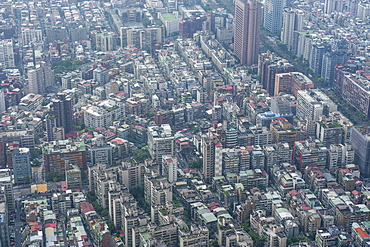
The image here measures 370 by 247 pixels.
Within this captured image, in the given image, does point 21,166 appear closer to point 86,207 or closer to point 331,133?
point 86,207

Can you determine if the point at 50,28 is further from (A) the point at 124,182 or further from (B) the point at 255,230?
(B) the point at 255,230

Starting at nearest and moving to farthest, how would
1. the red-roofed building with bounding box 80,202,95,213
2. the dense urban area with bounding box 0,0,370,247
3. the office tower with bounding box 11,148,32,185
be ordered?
the dense urban area with bounding box 0,0,370,247, the red-roofed building with bounding box 80,202,95,213, the office tower with bounding box 11,148,32,185

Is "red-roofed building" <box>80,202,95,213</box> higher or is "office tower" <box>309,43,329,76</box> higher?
"office tower" <box>309,43,329,76</box>

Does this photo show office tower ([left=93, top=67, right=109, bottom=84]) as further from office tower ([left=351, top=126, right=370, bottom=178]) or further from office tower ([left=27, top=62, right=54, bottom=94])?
office tower ([left=351, top=126, right=370, bottom=178])

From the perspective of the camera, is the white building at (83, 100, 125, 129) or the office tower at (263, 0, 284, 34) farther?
the office tower at (263, 0, 284, 34)

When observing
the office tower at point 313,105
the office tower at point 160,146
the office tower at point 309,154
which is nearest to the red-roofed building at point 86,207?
the office tower at point 160,146

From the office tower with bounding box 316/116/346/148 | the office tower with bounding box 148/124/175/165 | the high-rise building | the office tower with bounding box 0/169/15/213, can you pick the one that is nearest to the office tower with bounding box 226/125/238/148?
the office tower with bounding box 148/124/175/165

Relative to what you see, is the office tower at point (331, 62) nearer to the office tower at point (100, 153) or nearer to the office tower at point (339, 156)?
the office tower at point (339, 156)

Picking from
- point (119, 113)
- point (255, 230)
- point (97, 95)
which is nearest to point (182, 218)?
point (255, 230)
